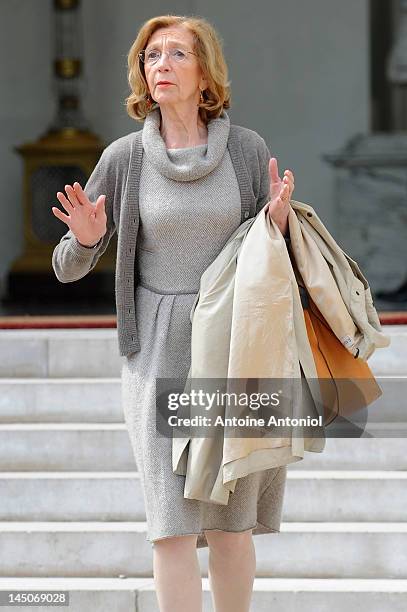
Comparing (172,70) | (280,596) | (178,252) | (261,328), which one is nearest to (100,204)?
(178,252)

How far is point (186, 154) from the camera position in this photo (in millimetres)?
3178

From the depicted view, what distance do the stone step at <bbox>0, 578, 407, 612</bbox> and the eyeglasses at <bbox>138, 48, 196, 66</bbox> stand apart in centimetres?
167

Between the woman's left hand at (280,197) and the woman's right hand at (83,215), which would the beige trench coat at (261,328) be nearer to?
the woman's left hand at (280,197)

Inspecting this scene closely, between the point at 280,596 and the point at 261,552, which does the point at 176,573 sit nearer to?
the point at 280,596

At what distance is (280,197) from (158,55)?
1.62 ft

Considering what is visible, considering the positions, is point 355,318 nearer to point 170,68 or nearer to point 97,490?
point 170,68

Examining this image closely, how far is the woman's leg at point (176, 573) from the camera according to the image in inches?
119

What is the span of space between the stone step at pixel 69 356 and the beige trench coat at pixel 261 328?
2.45m

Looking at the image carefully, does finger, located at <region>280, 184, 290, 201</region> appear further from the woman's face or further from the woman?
the woman's face

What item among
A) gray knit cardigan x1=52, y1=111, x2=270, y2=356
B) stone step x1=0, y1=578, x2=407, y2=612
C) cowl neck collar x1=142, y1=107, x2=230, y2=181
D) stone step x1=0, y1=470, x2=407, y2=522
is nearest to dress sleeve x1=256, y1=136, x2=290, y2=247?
gray knit cardigan x1=52, y1=111, x2=270, y2=356

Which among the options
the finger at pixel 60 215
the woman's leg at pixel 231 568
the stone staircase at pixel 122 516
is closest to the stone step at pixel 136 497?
the stone staircase at pixel 122 516

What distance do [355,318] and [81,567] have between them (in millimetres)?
1664

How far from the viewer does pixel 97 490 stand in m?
4.57

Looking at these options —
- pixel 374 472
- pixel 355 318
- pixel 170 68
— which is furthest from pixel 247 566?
pixel 374 472
